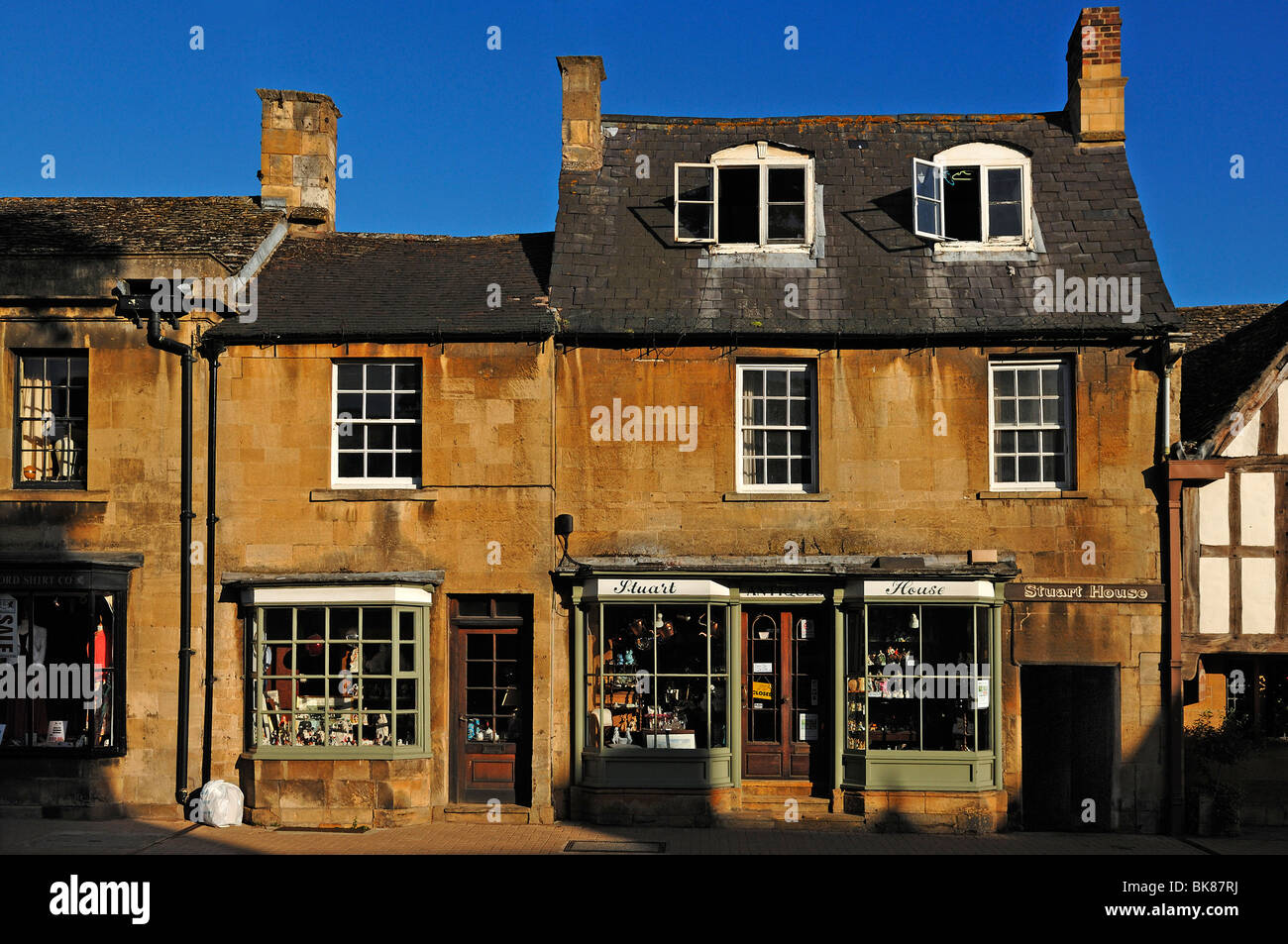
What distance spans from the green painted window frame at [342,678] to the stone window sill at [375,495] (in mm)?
1450

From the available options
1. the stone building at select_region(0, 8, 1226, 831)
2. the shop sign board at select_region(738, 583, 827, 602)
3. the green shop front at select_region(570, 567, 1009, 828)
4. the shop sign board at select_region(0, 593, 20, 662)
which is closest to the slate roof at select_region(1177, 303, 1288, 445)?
the stone building at select_region(0, 8, 1226, 831)

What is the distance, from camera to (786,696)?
659 inches

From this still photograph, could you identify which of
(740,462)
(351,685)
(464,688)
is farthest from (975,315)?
(351,685)

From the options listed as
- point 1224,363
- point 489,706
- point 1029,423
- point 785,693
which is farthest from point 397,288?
point 1224,363

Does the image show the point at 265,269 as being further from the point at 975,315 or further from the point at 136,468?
the point at 975,315

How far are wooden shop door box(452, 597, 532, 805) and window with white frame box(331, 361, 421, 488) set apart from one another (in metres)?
2.12

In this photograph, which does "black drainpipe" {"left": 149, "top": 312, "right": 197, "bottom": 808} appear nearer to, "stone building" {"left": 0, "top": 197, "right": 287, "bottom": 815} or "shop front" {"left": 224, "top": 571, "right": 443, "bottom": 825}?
"stone building" {"left": 0, "top": 197, "right": 287, "bottom": 815}

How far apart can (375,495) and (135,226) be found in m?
6.81

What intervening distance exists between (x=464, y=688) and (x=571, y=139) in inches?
335

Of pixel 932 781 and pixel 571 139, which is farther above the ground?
pixel 571 139

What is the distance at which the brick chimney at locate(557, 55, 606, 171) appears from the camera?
19.1 m

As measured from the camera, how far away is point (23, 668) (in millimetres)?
16609

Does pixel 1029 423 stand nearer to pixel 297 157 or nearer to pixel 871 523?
pixel 871 523

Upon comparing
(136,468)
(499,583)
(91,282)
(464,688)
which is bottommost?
(464,688)
